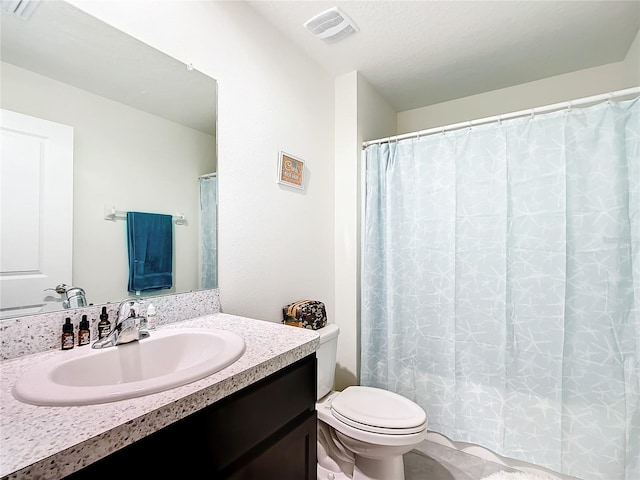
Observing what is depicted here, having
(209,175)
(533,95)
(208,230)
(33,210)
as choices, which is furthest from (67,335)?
(533,95)

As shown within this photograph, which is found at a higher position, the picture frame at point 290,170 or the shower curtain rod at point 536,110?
the shower curtain rod at point 536,110

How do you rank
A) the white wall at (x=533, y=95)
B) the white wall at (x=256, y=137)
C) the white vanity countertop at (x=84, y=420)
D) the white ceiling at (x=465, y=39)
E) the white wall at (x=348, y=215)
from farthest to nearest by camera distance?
the white wall at (x=348, y=215) < the white wall at (x=533, y=95) < the white ceiling at (x=465, y=39) < the white wall at (x=256, y=137) < the white vanity countertop at (x=84, y=420)

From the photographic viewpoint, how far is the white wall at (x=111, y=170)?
905 mm

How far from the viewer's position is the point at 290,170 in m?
1.74

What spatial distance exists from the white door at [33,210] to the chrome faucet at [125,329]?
0.18 metres

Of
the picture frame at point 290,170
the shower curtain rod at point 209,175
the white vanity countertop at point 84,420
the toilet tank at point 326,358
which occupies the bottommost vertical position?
the toilet tank at point 326,358

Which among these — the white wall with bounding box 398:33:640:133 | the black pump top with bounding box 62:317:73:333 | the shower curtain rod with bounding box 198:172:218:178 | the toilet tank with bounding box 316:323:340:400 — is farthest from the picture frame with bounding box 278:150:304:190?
the white wall with bounding box 398:33:640:133

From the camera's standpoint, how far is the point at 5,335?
0.79 metres

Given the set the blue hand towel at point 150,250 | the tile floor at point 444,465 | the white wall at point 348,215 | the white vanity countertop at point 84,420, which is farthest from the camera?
the white wall at point 348,215

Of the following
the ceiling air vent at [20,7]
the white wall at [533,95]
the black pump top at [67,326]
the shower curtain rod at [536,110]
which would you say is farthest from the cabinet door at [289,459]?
the white wall at [533,95]

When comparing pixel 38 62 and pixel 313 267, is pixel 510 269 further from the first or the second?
pixel 38 62

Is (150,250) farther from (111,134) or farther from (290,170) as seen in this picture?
(290,170)

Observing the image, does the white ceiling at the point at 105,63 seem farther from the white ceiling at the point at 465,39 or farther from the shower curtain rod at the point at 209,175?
the white ceiling at the point at 465,39

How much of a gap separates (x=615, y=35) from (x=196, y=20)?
7.16ft
